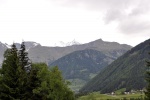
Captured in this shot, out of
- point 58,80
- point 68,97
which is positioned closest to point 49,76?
point 58,80

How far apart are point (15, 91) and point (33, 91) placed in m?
11.5

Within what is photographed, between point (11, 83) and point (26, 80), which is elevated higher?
point (26, 80)

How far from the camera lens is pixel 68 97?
6381 centimetres

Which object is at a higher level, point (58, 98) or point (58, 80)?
point (58, 80)

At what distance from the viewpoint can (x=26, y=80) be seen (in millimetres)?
44969

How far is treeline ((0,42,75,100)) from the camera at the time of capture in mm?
39344

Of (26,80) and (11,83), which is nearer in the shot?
(11,83)

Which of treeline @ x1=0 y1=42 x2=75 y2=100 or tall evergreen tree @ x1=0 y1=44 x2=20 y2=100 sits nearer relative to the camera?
tall evergreen tree @ x1=0 y1=44 x2=20 y2=100

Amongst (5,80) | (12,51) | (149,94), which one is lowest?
(149,94)

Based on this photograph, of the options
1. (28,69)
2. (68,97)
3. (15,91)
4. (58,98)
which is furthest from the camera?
(68,97)

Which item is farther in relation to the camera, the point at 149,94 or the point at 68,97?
the point at 68,97

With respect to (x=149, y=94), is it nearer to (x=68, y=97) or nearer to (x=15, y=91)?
(x=68, y=97)

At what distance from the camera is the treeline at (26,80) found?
3934 centimetres

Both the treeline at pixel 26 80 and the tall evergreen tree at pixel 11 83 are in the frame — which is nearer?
the tall evergreen tree at pixel 11 83
